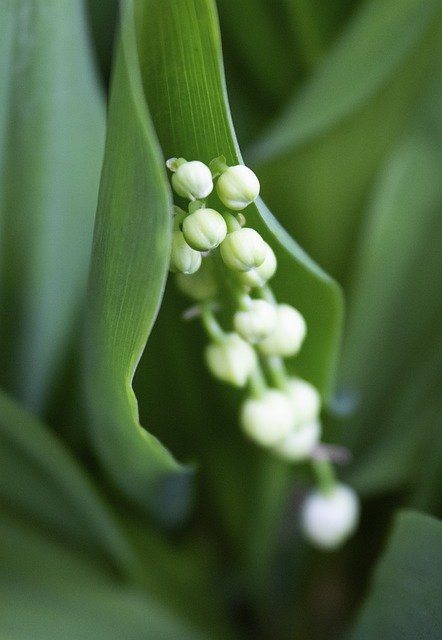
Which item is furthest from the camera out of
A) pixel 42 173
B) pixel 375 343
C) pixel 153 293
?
pixel 375 343

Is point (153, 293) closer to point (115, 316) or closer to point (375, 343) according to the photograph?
point (115, 316)

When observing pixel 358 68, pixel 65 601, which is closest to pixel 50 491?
pixel 65 601

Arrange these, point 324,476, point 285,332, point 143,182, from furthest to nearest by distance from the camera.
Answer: point 324,476, point 285,332, point 143,182

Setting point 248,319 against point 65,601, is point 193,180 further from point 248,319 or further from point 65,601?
point 65,601

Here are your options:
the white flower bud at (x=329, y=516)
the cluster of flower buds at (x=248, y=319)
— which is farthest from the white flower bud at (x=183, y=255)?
the white flower bud at (x=329, y=516)

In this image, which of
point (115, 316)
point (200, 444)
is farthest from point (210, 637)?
point (115, 316)

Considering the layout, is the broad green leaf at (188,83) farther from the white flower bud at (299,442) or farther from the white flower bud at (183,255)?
the white flower bud at (299,442)
